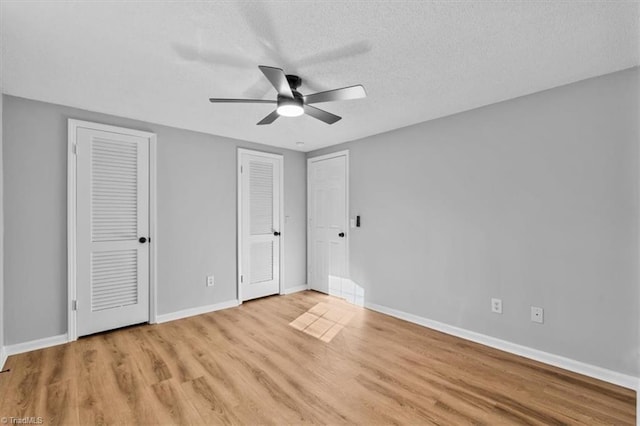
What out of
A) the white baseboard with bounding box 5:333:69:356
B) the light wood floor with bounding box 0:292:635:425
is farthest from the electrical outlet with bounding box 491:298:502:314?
the white baseboard with bounding box 5:333:69:356

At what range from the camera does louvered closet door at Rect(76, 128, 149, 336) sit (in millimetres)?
3090

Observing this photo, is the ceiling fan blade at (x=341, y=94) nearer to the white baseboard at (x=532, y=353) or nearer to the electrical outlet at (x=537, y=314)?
the electrical outlet at (x=537, y=314)

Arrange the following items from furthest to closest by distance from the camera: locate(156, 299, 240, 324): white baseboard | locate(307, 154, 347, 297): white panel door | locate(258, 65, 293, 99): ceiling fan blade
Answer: locate(307, 154, 347, 297): white panel door < locate(156, 299, 240, 324): white baseboard < locate(258, 65, 293, 99): ceiling fan blade

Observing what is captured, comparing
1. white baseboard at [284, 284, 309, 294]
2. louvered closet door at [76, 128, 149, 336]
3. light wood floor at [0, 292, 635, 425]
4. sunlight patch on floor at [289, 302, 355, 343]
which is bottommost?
sunlight patch on floor at [289, 302, 355, 343]

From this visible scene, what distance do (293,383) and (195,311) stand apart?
208cm

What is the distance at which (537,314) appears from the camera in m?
2.66

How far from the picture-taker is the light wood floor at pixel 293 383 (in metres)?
1.94

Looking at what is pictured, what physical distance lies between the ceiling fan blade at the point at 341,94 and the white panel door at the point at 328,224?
2257mm

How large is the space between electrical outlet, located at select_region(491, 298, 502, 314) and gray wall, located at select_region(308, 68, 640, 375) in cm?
5

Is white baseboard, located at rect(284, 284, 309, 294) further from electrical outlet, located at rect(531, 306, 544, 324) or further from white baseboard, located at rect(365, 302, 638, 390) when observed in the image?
electrical outlet, located at rect(531, 306, 544, 324)

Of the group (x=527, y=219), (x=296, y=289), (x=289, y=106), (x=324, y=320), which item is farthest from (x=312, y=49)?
(x=296, y=289)

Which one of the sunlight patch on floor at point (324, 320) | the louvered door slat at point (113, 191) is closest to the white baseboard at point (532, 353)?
the sunlight patch on floor at point (324, 320)

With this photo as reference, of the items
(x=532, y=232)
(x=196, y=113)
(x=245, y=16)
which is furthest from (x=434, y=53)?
(x=196, y=113)

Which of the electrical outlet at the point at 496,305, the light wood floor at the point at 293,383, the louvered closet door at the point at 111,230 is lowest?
the light wood floor at the point at 293,383
